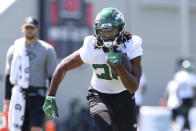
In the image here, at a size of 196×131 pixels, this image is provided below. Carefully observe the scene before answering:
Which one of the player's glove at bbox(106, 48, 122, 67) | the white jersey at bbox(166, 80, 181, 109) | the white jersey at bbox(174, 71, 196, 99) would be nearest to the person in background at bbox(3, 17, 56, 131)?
the player's glove at bbox(106, 48, 122, 67)

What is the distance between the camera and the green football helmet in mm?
5996

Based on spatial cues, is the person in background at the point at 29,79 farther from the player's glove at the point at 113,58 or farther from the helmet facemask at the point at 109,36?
the player's glove at the point at 113,58

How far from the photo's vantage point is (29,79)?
25.5 ft

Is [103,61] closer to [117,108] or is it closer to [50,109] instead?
[117,108]

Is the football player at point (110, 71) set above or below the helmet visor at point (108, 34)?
below

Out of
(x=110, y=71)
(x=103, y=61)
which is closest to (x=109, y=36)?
(x=103, y=61)

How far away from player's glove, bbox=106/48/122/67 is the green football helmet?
0.18 m

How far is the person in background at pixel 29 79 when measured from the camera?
7.76 m

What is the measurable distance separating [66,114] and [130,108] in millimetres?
9961

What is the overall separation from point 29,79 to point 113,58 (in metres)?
2.24

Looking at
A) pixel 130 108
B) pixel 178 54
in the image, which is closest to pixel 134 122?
pixel 130 108

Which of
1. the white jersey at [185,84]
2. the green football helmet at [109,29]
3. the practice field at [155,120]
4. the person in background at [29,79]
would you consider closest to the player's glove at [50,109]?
the green football helmet at [109,29]

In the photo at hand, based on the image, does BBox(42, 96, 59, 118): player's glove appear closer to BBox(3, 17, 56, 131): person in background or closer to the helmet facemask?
the helmet facemask

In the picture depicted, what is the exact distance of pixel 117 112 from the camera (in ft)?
20.7
